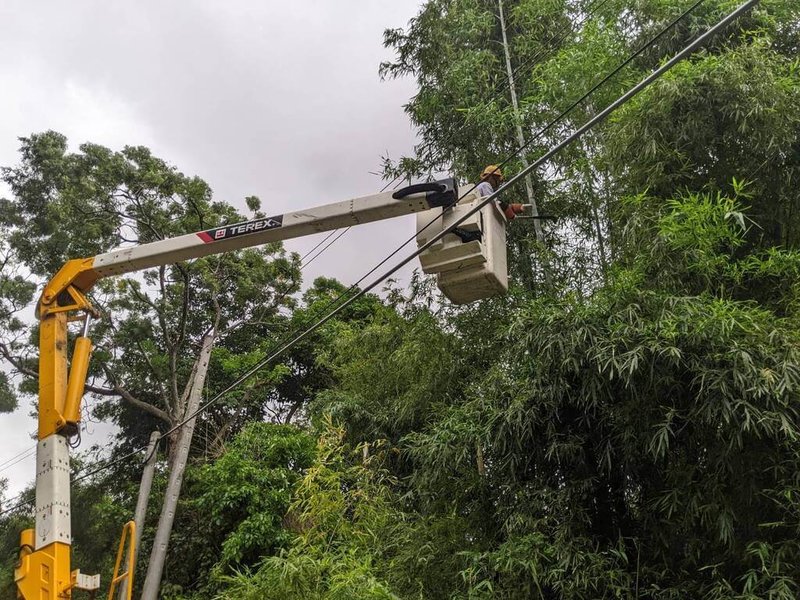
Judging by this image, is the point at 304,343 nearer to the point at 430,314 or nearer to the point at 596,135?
the point at 430,314

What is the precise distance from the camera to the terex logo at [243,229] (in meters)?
4.00

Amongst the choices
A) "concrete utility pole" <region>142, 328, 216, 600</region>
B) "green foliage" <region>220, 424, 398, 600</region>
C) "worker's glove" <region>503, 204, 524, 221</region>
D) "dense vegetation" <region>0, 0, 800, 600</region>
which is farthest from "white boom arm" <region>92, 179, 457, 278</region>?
"concrete utility pole" <region>142, 328, 216, 600</region>

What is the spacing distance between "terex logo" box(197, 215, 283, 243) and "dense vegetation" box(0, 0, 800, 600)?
1938 mm

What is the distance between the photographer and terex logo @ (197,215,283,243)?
4.00 meters

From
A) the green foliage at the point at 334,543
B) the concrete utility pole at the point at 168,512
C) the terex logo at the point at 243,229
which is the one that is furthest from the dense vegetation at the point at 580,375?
the terex logo at the point at 243,229

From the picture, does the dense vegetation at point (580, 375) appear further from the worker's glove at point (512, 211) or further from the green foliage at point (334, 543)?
the worker's glove at point (512, 211)

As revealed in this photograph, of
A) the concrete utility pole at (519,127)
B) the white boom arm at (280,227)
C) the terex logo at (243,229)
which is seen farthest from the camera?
the concrete utility pole at (519,127)

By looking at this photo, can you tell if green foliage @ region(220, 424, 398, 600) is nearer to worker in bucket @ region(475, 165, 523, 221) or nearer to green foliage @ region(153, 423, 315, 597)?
green foliage @ region(153, 423, 315, 597)

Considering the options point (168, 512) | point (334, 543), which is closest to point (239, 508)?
point (168, 512)

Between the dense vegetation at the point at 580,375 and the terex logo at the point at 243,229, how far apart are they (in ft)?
6.36

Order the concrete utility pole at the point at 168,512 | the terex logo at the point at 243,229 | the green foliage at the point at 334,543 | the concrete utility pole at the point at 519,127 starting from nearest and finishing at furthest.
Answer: the terex logo at the point at 243,229
the green foliage at the point at 334,543
the concrete utility pole at the point at 519,127
the concrete utility pole at the point at 168,512

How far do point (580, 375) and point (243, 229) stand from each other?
2381 mm

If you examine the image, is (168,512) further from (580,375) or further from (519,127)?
(519,127)

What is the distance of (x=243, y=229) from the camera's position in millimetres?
4074
